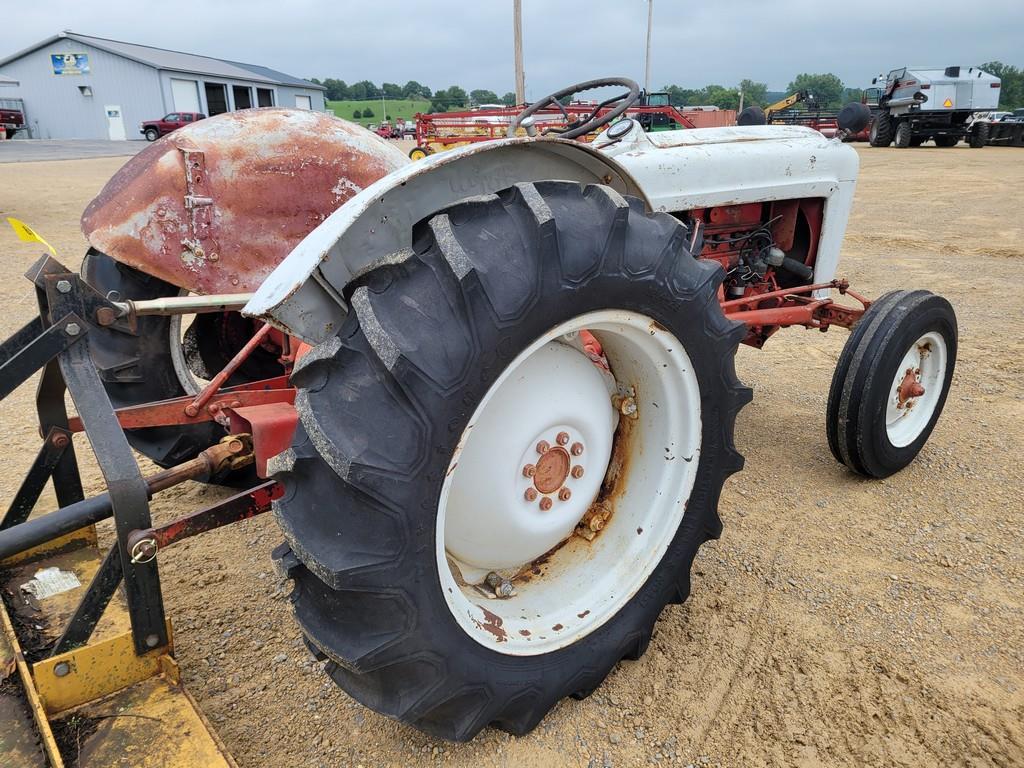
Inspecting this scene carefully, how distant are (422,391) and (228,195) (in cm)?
123

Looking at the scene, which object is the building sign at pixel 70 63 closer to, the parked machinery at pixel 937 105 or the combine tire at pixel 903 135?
the parked machinery at pixel 937 105

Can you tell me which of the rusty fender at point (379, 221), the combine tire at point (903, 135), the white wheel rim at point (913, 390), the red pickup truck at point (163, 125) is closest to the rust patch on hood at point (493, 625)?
the rusty fender at point (379, 221)

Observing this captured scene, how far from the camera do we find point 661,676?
76.5 inches

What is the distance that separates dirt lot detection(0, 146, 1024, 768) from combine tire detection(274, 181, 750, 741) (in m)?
0.19

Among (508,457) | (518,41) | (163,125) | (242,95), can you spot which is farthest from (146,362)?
(242,95)

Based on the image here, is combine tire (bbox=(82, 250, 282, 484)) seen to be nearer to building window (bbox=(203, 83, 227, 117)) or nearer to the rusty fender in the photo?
the rusty fender

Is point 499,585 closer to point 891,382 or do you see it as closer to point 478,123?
point 891,382

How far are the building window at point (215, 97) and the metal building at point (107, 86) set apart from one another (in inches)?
2.2

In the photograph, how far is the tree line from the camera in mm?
46312

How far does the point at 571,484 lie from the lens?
5.94 feet

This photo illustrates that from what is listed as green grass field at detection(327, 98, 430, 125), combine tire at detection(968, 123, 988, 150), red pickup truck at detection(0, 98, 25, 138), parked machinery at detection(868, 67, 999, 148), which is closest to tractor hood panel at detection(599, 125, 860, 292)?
parked machinery at detection(868, 67, 999, 148)

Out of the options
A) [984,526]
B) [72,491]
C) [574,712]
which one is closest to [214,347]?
[72,491]

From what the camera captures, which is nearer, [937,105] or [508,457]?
[508,457]

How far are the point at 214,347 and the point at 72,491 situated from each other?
85cm
